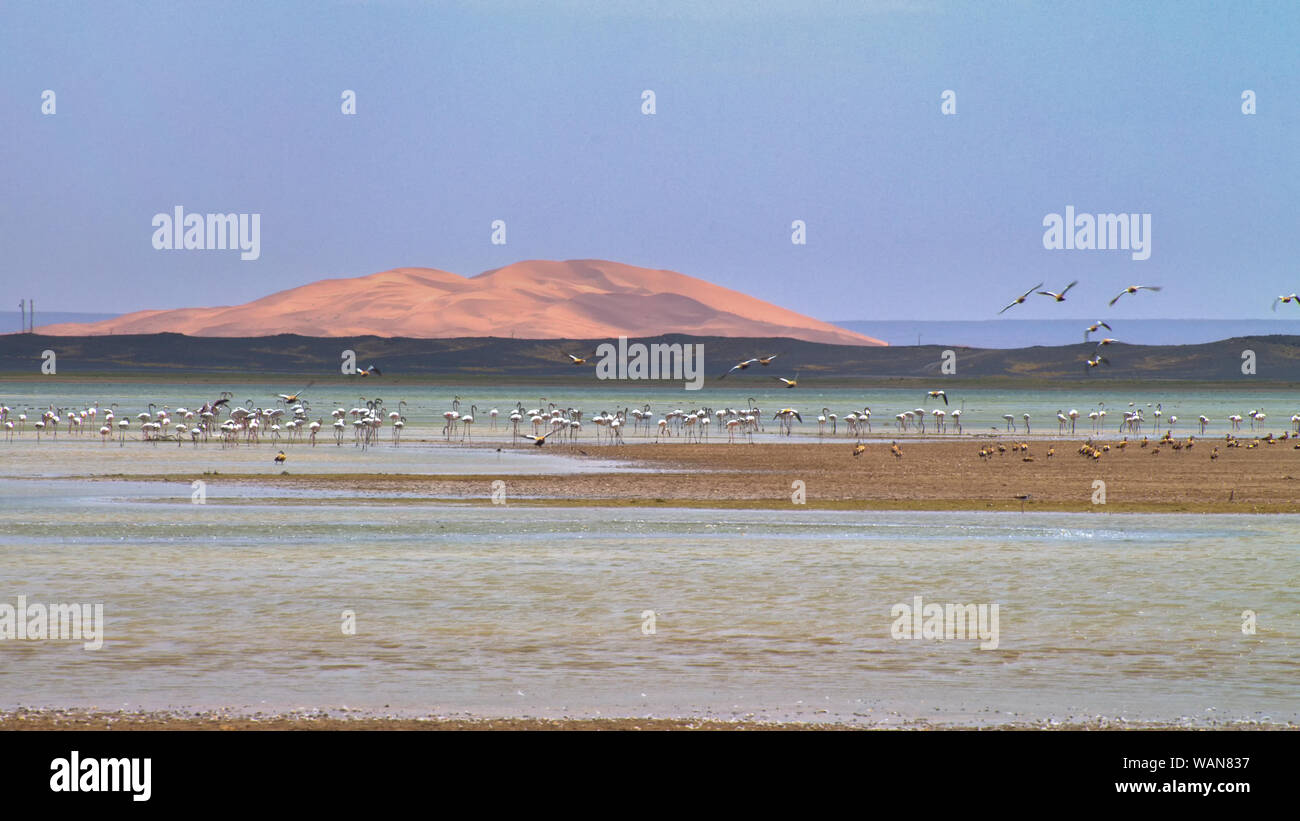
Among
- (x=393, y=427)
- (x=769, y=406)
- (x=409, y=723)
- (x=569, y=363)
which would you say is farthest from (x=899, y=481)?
(x=569, y=363)

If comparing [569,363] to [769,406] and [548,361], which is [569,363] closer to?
[548,361]

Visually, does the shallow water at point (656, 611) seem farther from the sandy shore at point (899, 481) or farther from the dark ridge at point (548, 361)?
the dark ridge at point (548, 361)

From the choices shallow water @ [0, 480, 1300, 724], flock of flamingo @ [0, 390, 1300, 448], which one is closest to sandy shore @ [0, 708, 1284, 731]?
shallow water @ [0, 480, 1300, 724]

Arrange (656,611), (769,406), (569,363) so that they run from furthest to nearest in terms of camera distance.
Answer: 1. (569,363)
2. (769,406)
3. (656,611)

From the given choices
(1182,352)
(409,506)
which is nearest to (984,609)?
(409,506)
